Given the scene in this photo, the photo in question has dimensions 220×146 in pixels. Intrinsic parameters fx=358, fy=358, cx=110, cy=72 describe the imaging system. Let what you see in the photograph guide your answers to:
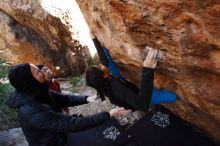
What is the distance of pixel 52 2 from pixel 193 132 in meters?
5.45

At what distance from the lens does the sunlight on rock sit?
8812 millimetres

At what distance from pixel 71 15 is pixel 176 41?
6.06m

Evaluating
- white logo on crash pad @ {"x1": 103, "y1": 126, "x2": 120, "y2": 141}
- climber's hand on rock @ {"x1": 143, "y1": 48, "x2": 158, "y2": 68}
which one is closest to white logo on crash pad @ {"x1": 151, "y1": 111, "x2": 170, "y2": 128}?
white logo on crash pad @ {"x1": 103, "y1": 126, "x2": 120, "y2": 141}

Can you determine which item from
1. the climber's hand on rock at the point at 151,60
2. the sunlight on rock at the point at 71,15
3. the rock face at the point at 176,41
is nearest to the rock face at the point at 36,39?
the sunlight on rock at the point at 71,15

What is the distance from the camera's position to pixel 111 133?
5.15 m

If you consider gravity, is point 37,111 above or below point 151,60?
below

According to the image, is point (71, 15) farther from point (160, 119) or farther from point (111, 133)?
point (160, 119)

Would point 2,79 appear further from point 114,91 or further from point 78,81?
point 114,91

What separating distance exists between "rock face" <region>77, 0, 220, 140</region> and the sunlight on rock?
4.22 meters

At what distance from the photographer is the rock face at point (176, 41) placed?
10.2ft

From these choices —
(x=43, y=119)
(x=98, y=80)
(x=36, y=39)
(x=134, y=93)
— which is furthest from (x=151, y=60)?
(x=36, y=39)

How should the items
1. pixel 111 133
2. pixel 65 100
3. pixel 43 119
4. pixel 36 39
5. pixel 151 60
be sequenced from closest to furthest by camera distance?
pixel 151 60, pixel 43 119, pixel 65 100, pixel 111 133, pixel 36 39

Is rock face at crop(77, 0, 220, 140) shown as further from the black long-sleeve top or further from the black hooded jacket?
the black hooded jacket

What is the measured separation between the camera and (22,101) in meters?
3.95
